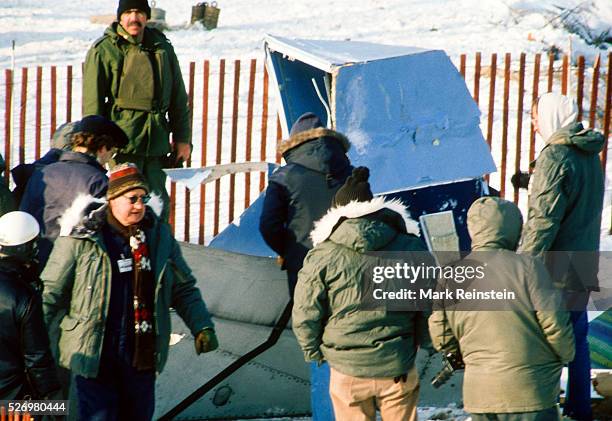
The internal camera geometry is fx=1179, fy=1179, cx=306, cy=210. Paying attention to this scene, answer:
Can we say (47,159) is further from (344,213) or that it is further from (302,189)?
(344,213)

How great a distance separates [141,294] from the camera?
5.03 m

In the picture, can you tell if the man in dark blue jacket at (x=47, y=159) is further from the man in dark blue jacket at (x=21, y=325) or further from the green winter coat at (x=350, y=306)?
the green winter coat at (x=350, y=306)

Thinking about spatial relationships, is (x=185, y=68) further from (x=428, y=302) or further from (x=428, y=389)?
(x=428, y=302)

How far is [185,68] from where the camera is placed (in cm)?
1554

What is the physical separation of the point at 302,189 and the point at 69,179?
3.81 feet

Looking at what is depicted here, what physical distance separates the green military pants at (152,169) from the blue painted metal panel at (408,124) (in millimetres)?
1217

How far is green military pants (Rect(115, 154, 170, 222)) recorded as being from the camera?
7.32 metres

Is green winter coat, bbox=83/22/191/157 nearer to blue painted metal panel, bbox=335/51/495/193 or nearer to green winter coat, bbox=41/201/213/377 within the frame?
blue painted metal panel, bbox=335/51/495/193

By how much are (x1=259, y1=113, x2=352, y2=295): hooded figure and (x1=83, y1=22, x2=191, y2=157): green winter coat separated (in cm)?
153

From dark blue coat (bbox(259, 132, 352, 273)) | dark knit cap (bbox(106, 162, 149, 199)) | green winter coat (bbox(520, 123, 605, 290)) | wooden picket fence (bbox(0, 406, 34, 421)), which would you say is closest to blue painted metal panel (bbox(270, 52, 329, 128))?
dark blue coat (bbox(259, 132, 352, 273))

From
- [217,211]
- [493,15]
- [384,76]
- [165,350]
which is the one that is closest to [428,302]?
[165,350]

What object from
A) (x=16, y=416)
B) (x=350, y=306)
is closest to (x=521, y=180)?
(x=350, y=306)

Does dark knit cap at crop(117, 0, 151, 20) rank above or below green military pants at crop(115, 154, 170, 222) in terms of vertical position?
above

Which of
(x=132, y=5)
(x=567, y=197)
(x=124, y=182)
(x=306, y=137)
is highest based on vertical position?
(x=132, y=5)
